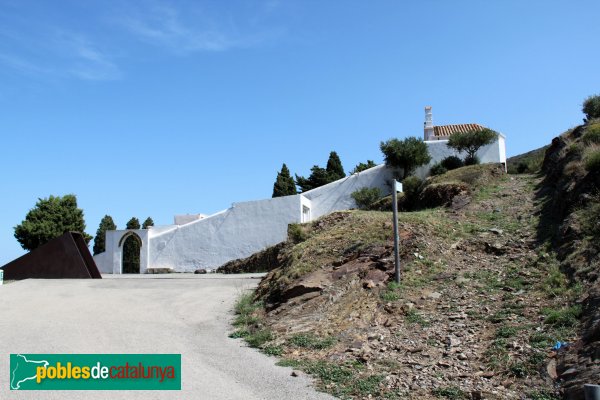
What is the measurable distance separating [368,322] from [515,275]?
2.94 metres

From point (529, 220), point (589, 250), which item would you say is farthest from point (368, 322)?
point (529, 220)

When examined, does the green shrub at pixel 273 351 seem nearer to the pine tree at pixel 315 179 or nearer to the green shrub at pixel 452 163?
the green shrub at pixel 452 163

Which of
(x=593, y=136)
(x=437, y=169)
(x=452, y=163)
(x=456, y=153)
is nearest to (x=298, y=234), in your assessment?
(x=593, y=136)

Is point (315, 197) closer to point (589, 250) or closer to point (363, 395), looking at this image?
point (589, 250)

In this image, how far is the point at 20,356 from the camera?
8055 mm

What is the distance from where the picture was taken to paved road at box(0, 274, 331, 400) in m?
6.46

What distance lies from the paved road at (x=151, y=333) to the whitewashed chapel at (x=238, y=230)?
1354 centimetres

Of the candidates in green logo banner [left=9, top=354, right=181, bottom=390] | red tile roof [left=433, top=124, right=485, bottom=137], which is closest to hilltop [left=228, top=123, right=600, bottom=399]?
green logo banner [left=9, top=354, right=181, bottom=390]

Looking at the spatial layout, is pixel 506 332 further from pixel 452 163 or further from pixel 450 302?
pixel 452 163

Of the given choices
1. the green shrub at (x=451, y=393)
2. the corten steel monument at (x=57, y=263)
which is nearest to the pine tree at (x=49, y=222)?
the corten steel monument at (x=57, y=263)

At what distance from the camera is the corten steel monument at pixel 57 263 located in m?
21.8

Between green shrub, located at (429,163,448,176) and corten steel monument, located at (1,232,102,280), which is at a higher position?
green shrub, located at (429,163,448,176)

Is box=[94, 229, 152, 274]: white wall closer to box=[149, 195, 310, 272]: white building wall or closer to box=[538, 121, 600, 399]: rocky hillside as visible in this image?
box=[149, 195, 310, 272]: white building wall

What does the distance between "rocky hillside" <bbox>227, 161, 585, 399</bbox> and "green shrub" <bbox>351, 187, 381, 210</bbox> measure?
1485 centimetres
